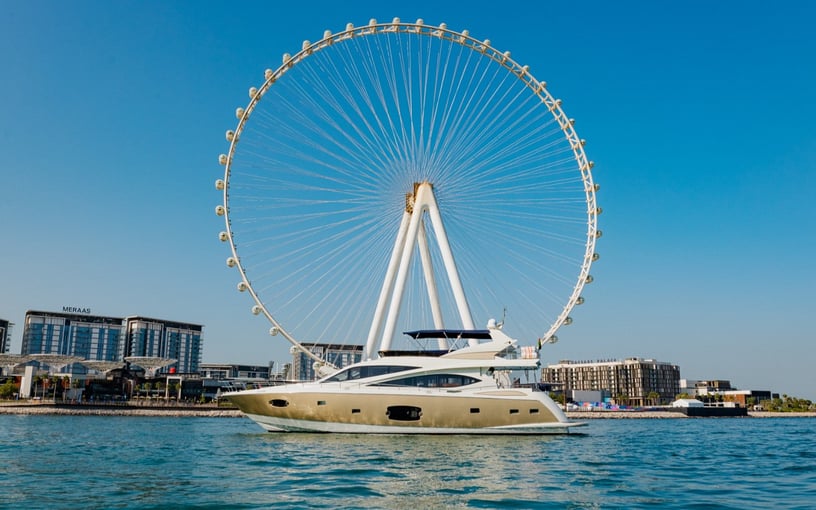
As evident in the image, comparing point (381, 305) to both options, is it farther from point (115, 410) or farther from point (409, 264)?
point (115, 410)

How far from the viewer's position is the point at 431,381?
34.6 metres

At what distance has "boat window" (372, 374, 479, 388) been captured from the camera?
34469 mm

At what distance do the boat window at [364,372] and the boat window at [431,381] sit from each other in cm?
53

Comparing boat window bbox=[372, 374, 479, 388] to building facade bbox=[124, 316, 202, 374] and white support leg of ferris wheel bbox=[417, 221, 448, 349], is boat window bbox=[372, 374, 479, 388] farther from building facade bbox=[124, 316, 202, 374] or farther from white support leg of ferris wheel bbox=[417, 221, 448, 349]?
building facade bbox=[124, 316, 202, 374]

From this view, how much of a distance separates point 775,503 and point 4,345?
207 metres

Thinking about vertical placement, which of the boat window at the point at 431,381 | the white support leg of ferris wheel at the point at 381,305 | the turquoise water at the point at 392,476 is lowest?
the turquoise water at the point at 392,476

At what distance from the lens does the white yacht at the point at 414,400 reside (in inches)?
1340

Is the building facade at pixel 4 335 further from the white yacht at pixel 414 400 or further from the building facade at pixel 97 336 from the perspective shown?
the white yacht at pixel 414 400

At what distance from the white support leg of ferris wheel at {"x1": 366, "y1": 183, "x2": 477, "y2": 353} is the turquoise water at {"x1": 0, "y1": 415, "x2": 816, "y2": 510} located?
8517 millimetres

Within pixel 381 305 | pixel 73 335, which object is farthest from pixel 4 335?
pixel 381 305

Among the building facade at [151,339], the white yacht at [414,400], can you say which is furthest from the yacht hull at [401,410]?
the building facade at [151,339]

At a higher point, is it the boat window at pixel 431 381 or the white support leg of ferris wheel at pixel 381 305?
the white support leg of ferris wheel at pixel 381 305

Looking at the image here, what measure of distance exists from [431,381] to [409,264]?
7.31m

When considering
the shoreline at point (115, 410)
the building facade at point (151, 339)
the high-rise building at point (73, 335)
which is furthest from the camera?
the building facade at point (151, 339)
